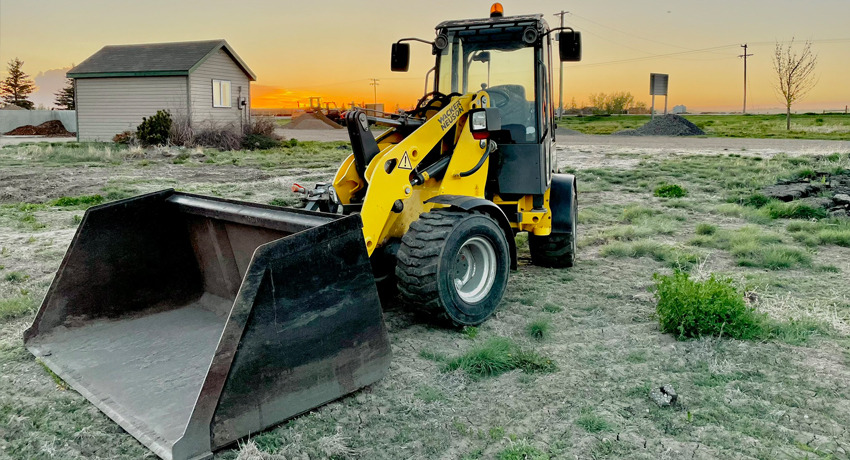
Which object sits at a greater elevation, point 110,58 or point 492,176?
point 110,58

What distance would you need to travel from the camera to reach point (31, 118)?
138 ft

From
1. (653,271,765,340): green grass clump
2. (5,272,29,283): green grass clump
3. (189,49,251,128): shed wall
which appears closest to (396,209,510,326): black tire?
→ (653,271,765,340): green grass clump

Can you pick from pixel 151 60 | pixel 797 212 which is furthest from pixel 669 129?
pixel 797 212

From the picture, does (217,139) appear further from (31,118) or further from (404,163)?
(31,118)

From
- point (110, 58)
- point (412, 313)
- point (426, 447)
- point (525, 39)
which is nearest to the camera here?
point (426, 447)

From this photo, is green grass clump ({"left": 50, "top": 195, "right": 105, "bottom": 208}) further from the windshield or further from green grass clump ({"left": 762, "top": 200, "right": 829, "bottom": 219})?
green grass clump ({"left": 762, "top": 200, "right": 829, "bottom": 219})

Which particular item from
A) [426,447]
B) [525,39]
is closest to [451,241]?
[426,447]

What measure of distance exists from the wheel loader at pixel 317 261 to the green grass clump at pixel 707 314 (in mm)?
1371

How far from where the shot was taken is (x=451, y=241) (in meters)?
5.09

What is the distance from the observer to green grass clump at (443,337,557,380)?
14.8ft

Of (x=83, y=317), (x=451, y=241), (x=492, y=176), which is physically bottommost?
(x=83, y=317)

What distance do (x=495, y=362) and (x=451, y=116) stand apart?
232cm

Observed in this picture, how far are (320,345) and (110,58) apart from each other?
3123cm

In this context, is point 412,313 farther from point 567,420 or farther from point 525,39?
point 525,39
